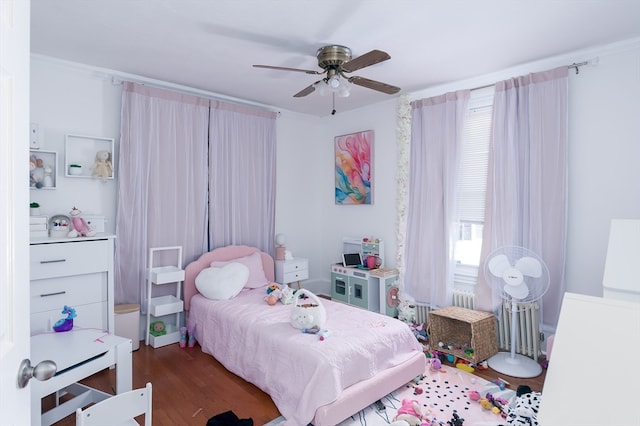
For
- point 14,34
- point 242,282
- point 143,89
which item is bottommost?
point 242,282

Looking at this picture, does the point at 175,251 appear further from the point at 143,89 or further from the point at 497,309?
the point at 497,309

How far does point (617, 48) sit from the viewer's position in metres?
2.88

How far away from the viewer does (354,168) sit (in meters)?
4.92

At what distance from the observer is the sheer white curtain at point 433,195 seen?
12.5 feet

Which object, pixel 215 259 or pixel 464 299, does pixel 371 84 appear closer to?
pixel 464 299

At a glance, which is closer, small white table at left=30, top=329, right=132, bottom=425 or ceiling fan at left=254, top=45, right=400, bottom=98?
small white table at left=30, top=329, right=132, bottom=425

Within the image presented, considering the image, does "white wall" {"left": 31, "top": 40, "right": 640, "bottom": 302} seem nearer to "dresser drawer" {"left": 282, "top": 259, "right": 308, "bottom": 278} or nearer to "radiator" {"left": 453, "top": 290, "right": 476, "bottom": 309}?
"radiator" {"left": 453, "top": 290, "right": 476, "bottom": 309}

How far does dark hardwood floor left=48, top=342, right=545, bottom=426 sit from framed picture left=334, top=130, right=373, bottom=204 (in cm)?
255

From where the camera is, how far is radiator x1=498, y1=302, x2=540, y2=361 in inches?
126

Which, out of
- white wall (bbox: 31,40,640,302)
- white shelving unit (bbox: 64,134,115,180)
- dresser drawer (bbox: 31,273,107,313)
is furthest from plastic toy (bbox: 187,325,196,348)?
white shelving unit (bbox: 64,134,115,180)

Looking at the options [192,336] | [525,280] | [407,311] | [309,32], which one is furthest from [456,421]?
[309,32]

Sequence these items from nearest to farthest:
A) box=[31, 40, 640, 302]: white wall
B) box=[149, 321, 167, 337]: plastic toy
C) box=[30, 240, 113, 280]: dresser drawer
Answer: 1. box=[30, 240, 113, 280]: dresser drawer
2. box=[31, 40, 640, 302]: white wall
3. box=[149, 321, 167, 337]: plastic toy

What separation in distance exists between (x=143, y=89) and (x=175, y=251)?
5.63ft

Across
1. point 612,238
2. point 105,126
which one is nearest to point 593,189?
point 612,238
